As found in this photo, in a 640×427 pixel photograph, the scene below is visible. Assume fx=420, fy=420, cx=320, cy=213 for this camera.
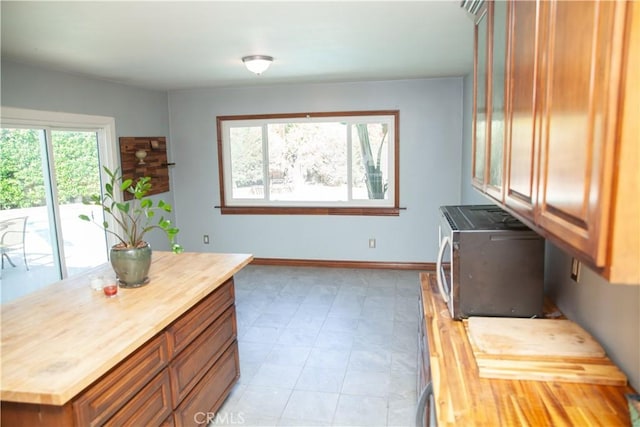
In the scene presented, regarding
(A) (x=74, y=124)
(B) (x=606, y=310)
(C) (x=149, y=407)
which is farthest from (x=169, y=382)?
(A) (x=74, y=124)

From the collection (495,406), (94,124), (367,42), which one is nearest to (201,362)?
(495,406)

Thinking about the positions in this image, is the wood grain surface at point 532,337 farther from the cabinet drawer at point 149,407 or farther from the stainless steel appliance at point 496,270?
the cabinet drawer at point 149,407

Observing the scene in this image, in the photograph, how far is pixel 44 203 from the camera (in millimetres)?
3707

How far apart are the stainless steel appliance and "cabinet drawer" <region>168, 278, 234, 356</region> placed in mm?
1274

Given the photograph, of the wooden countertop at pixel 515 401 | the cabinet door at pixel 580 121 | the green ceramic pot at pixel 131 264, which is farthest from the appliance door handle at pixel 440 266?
the green ceramic pot at pixel 131 264

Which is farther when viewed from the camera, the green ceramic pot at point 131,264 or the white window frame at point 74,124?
the white window frame at point 74,124

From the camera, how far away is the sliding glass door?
341 cm

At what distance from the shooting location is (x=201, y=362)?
2.24 metres

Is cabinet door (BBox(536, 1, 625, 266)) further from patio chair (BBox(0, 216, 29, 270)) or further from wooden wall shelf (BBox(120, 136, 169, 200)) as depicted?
wooden wall shelf (BBox(120, 136, 169, 200))

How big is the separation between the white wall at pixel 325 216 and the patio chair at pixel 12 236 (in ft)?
7.78

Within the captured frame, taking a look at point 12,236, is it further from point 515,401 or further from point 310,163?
point 515,401

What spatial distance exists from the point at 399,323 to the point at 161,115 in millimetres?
3970

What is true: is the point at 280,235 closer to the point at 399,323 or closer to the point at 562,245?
the point at 399,323

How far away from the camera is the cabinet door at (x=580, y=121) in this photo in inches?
29.3
